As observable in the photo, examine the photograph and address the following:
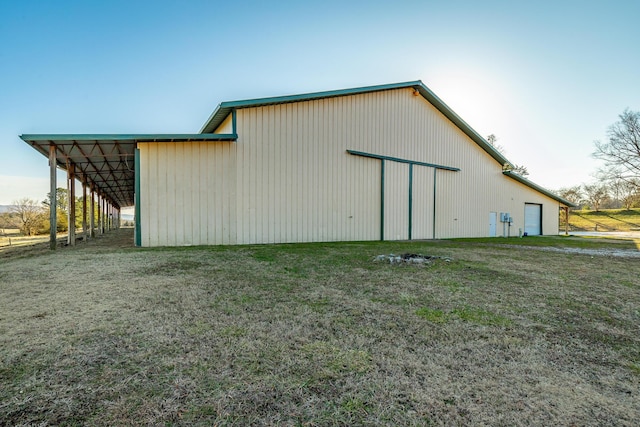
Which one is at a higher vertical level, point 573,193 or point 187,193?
point 573,193

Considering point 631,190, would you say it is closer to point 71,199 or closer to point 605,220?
point 605,220

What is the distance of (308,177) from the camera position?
437 inches

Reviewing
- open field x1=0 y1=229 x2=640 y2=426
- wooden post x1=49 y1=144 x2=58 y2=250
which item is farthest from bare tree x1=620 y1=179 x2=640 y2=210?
wooden post x1=49 y1=144 x2=58 y2=250

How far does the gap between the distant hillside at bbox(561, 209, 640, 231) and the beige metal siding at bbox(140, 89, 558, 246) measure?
28581 mm

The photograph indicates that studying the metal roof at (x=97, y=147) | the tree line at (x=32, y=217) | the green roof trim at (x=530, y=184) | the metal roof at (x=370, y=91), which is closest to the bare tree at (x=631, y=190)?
the green roof trim at (x=530, y=184)

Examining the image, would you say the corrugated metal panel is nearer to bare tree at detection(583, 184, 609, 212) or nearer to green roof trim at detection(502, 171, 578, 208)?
green roof trim at detection(502, 171, 578, 208)

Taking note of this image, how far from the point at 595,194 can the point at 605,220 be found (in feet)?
35.0

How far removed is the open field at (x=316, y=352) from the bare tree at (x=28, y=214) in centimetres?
2474

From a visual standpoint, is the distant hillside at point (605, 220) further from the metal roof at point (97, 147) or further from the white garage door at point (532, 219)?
the metal roof at point (97, 147)


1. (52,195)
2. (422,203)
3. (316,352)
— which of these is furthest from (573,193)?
(52,195)

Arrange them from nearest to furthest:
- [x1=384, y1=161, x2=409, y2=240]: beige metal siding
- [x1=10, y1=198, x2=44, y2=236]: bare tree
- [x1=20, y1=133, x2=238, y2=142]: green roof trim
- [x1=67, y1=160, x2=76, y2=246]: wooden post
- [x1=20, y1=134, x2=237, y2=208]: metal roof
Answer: [x1=20, y1=133, x2=238, y2=142]: green roof trim, [x1=20, y1=134, x2=237, y2=208]: metal roof, [x1=67, y1=160, x2=76, y2=246]: wooden post, [x1=384, y1=161, x2=409, y2=240]: beige metal siding, [x1=10, y1=198, x2=44, y2=236]: bare tree

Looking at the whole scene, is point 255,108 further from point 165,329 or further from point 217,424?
point 217,424

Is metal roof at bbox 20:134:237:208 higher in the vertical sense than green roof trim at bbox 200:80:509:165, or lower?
lower

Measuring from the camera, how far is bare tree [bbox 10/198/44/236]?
22.4 metres
